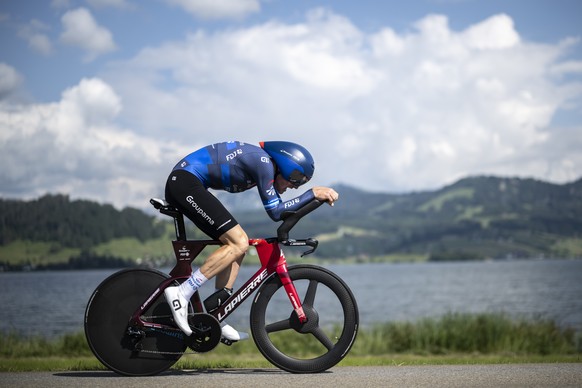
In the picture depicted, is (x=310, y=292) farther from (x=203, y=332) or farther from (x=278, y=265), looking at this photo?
(x=203, y=332)

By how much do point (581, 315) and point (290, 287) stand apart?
166 feet

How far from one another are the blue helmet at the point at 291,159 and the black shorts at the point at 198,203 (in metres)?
0.84

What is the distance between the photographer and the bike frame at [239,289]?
7441mm

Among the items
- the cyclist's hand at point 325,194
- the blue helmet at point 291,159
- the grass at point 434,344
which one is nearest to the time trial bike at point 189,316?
the cyclist's hand at point 325,194

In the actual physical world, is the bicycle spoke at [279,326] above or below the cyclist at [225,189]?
below

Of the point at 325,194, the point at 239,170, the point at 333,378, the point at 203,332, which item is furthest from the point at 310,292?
the point at 239,170

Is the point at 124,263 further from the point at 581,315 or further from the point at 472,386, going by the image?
the point at 472,386

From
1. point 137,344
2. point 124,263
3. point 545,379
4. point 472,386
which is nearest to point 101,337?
point 137,344

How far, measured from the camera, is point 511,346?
2309 centimetres

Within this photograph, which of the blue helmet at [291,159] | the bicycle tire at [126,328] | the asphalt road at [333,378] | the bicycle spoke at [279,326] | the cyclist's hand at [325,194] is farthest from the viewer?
the bicycle spoke at [279,326]

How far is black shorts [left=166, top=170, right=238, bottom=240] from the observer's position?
23.9 ft

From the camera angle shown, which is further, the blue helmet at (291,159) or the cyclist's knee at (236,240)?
the blue helmet at (291,159)

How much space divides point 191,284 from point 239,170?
1.44 metres

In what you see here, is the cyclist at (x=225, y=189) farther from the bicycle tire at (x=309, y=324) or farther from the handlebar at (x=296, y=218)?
the bicycle tire at (x=309, y=324)
